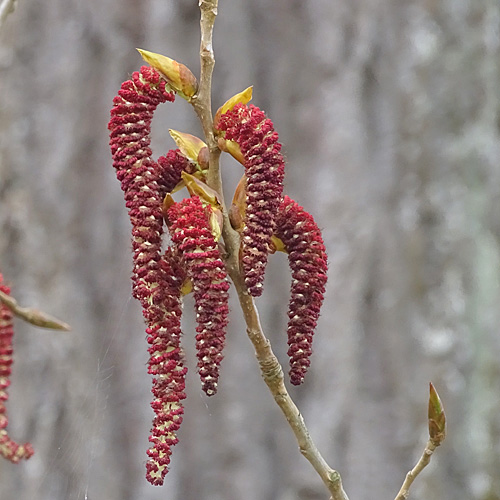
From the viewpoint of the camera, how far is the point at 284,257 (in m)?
0.79

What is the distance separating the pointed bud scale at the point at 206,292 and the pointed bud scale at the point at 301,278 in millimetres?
47

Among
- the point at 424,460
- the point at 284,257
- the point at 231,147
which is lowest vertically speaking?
the point at 424,460

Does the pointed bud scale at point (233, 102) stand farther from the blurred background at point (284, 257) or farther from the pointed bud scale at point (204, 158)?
the blurred background at point (284, 257)

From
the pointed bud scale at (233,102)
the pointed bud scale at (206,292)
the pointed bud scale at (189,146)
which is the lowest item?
the pointed bud scale at (206,292)

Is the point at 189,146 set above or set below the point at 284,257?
below

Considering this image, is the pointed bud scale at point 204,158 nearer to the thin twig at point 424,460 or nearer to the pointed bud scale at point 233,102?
the pointed bud scale at point 233,102

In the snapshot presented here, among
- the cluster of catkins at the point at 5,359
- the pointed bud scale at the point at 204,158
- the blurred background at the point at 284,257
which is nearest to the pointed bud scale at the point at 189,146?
the pointed bud scale at the point at 204,158

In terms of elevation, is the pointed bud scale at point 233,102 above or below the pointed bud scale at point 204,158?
above

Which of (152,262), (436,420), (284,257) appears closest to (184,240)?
(152,262)

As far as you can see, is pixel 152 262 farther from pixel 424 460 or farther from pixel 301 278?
pixel 424 460

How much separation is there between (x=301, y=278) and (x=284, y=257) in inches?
19.1

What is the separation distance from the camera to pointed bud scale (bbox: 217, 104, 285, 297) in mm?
265

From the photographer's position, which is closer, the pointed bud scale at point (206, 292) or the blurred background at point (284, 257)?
the pointed bud scale at point (206, 292)

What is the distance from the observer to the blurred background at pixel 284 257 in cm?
76
